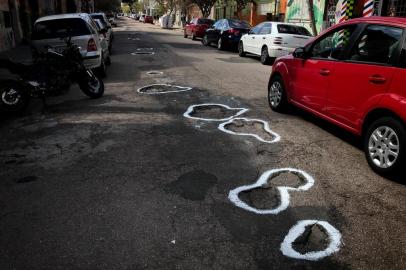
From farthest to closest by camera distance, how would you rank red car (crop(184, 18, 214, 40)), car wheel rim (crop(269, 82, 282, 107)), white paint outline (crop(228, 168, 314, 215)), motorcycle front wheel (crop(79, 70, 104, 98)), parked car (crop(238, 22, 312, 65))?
1. red car (crop(184, 18, 214, 40))
2. parked car (crop(238, 22, 312, 65))
3. motorcycle front wheel (crop(79, 70, 104, 98))
4. car wheel rim (crop(269, 82, 282, 107))
5. white paint outline (crop(228, 168, 314, 215))

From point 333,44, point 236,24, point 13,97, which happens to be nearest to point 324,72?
point 333,44

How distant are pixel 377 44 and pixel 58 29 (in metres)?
8.13

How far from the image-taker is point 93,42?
417 inches

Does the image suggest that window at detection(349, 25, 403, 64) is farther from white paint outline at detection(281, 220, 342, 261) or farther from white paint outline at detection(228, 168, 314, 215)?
white paint outline at detection(281, 220, 342, 261)

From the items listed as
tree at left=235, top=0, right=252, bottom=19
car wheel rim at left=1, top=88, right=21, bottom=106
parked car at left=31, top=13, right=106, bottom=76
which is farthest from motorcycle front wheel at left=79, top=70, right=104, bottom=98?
tree at left=235, top=0, right=252, bottom=19

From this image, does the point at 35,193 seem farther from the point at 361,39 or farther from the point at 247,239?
the point at 361,39

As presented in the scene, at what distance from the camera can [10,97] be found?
7.48 metres

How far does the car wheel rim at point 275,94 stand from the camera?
760 cm

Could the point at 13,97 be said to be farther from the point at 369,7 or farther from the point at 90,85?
the point at 369,7

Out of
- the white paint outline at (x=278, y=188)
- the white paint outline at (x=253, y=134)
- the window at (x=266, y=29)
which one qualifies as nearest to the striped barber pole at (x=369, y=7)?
the window at (x=266, y=29)

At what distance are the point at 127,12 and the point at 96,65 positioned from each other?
590 feet

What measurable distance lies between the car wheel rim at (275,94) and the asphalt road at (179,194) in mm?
266

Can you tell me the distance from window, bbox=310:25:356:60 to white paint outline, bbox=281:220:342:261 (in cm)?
296

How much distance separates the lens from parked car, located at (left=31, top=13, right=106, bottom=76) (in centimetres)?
1028
